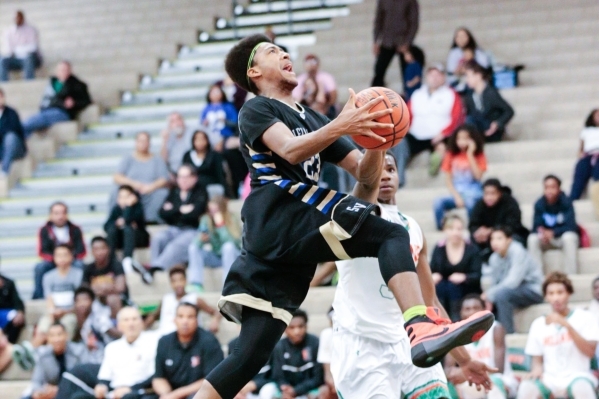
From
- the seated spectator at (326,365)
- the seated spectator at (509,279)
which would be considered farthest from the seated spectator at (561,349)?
the seated spectator at (326,365)

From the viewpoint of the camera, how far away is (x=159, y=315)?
11008mm

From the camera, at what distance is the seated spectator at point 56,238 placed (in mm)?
12070

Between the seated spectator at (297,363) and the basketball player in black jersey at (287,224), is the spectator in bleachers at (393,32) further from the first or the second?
the basketball player in black jersey at (287,224)

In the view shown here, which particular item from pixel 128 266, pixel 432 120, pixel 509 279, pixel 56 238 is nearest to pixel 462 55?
pixel 432 120

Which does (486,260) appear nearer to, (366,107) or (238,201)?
(238,201)

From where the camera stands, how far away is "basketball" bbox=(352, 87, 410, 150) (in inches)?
193

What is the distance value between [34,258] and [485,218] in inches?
239

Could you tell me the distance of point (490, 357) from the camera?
29.5 ft

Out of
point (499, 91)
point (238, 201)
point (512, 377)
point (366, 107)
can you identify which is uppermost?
point (366, 107)

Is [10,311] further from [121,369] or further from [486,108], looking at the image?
[486,108]

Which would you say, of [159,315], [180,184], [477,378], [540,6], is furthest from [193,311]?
[540,6]

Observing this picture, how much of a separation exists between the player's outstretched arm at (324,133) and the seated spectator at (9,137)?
31.9 feet

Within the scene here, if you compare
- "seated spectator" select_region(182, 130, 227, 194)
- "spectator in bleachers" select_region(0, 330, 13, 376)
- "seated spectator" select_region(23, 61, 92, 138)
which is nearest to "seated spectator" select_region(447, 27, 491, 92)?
"seated spectator" select_region(182, 130, 227, 194)

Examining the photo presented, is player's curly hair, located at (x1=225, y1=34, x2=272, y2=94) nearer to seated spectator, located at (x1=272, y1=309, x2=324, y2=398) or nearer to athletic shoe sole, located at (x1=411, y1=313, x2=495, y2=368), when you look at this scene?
athletic shoe sole, located at (x1=411, y1=313, x2=495, y2=368)
